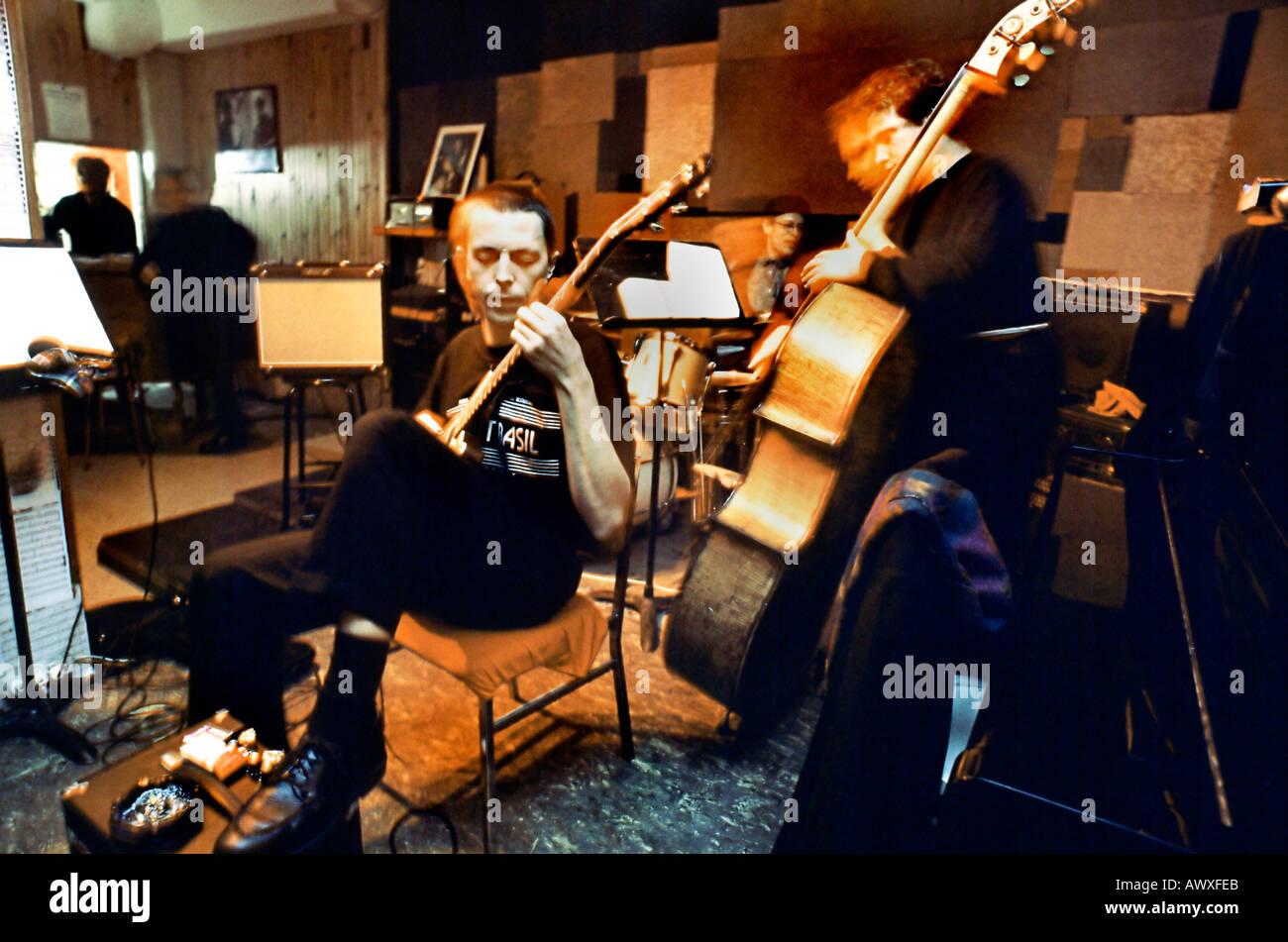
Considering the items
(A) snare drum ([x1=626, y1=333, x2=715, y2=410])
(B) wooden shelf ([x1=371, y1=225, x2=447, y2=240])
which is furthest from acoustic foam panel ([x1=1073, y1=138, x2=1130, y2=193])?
(B) wooden shelf ([x1=371, y1=225, x2=447, y2=240])

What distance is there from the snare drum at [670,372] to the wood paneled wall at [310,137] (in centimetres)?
110

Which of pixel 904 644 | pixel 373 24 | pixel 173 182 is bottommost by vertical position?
pixel 904 644

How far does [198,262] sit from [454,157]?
0.87 m

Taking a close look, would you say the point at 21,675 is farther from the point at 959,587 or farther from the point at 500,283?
the point at 959,587

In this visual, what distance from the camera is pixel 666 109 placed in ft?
5.23

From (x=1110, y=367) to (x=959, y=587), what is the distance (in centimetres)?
49

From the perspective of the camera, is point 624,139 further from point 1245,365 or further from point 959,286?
point 1245,365

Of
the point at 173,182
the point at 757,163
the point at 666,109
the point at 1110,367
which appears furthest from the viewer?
the point at 173,182

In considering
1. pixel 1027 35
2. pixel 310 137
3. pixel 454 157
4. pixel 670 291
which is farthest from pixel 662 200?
pixel 310 137

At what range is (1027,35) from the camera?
4.02ft

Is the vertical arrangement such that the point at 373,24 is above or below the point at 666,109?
above

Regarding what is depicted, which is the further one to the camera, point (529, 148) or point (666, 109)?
point (529, 148)

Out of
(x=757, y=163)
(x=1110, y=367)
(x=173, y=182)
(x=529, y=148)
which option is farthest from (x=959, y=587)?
(x=173, y=182)

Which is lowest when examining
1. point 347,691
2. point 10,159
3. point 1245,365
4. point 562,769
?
point 562,769
